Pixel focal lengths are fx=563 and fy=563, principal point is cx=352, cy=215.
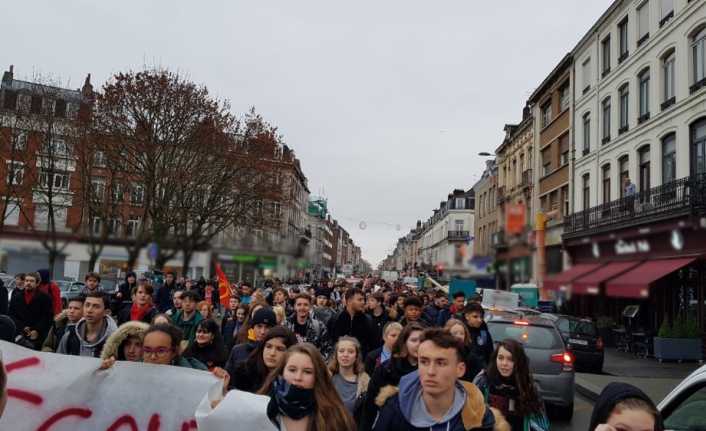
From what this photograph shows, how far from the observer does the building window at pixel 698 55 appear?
4783 millimetres

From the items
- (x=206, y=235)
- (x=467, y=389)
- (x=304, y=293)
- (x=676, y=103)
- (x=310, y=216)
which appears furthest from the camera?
(x=304, y=293)

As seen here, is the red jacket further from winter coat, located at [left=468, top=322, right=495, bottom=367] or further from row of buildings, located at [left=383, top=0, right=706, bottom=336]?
row of buildings, located at [left=383, top=0, right=706, bottom=336]

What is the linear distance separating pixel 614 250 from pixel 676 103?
2734 mm

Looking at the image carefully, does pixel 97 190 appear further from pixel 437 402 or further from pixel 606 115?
pixel 606 115

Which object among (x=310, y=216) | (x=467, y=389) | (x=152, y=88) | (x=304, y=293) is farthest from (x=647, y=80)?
(x=152, y=88)

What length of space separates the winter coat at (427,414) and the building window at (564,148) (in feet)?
5.69

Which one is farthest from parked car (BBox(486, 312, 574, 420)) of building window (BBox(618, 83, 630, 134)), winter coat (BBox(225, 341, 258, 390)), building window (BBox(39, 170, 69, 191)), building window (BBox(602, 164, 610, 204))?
building window (BBox(39, 170, 69, 191))

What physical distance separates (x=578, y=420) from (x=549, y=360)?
5.03 feet

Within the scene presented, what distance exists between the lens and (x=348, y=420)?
3662 mm

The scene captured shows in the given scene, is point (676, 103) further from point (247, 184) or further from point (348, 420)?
point (247, 184)

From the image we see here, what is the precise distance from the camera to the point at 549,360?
9.57 meters

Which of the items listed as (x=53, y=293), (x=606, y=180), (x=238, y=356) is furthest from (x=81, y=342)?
(x=606, y=180)

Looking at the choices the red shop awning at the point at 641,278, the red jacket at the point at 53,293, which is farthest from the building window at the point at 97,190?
the red jacket at the point at 53,293

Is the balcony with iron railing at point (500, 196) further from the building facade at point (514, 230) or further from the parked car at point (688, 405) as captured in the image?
the parked car at point (688, 405)
